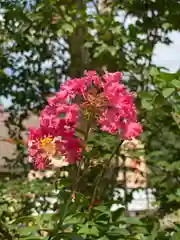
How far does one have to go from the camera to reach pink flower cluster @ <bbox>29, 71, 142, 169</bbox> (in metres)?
1.57

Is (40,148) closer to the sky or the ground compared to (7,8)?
Answer: closer to the ground

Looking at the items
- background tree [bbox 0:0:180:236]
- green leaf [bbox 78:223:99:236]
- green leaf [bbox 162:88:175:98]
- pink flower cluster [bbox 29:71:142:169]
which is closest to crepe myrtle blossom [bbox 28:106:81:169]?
pink flower cluster [bbox 29:71:142:169]

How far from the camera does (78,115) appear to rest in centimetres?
161

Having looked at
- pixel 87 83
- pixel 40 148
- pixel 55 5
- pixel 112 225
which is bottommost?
pixel 112 225

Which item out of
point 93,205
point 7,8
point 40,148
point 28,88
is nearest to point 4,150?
point 28,88

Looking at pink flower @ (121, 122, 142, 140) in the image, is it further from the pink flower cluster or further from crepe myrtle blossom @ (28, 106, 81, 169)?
crepe myrtle blossom @ (28, 106, 81, 169)

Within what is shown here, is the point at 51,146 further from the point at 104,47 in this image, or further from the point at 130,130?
the point at 104,47

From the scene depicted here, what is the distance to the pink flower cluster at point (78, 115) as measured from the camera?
1.57 m

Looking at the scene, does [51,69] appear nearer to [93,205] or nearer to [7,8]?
[7,8]

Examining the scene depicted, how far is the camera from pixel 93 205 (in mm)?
2033

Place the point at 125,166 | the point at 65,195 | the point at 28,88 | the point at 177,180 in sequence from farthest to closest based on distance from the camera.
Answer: the point at 28,88, the point at 125,166, the point at 177,180, the point at 65,195

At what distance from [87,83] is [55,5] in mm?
2192

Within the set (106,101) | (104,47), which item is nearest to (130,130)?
(106,101)

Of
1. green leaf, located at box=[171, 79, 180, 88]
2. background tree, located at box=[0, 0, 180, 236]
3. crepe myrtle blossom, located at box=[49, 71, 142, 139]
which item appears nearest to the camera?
crepe myrtle blossom, located at box=[49, 71, 142, 139]
